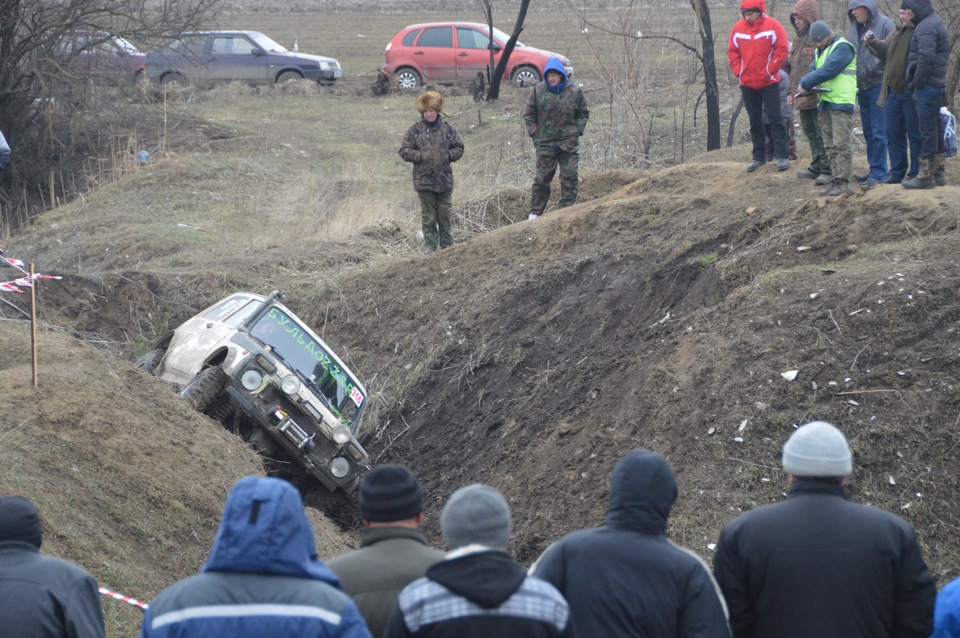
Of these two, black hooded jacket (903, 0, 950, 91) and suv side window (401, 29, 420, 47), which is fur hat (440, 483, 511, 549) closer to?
black hooded jacket (903, 0, 950, 91)

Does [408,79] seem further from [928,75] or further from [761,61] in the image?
[928,75]

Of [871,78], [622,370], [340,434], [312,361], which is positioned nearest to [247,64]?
[312,361]

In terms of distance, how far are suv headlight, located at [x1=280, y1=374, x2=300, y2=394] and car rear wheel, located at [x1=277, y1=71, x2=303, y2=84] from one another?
2210 centimetres

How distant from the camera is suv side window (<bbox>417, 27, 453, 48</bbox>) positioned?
27.5 metres

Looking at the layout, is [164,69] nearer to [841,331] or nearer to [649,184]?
[649,184]

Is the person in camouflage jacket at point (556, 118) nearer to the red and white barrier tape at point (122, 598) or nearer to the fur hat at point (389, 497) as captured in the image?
the red and white barrier tape at point (122, 598)

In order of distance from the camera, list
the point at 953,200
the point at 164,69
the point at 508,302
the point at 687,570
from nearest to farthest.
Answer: the point at 687,570 → the point at 953,200 → the point at 508,302 → the point at 164,69

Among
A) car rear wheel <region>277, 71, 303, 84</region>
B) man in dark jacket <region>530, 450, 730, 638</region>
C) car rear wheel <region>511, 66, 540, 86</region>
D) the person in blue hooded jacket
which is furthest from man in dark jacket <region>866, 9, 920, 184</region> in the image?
car rear wheel <region>277, 71, 303, 84</region>

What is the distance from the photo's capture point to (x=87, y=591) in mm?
3523

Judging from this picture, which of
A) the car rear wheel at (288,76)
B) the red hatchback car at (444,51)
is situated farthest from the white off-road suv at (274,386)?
the car rear wheel at (288,76)

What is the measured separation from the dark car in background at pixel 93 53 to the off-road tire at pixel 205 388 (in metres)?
14.6

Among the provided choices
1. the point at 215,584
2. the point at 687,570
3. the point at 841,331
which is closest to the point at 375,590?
the point at 215,584

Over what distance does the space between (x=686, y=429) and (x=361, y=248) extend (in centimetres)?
938

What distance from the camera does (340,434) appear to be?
9.04m
